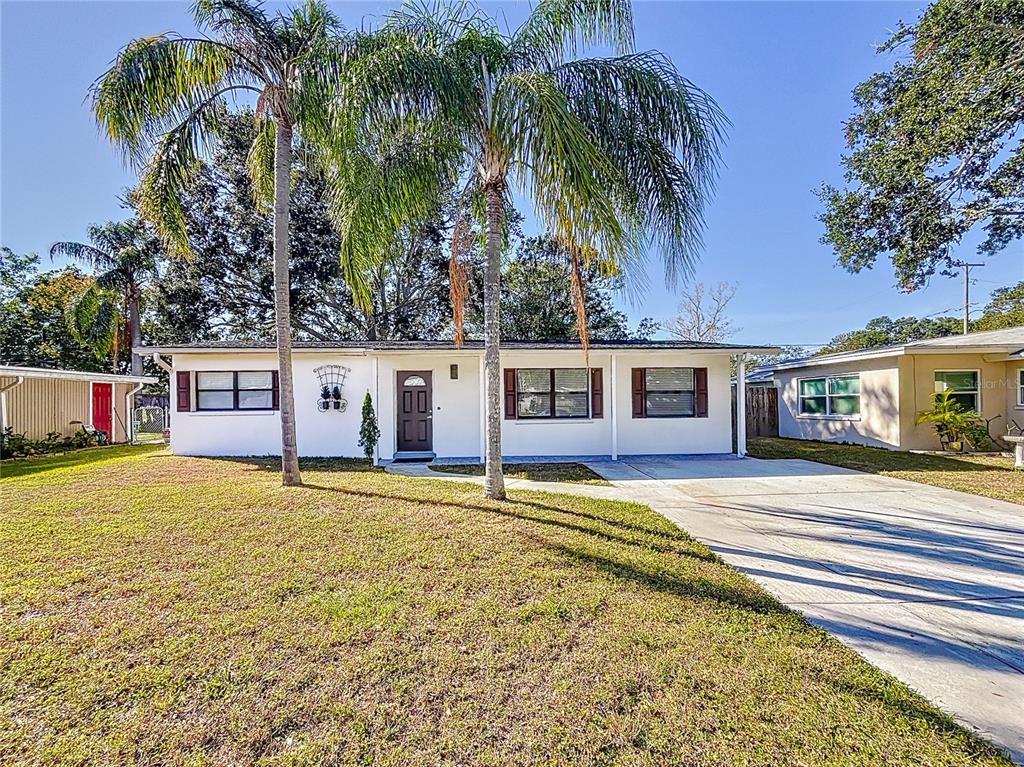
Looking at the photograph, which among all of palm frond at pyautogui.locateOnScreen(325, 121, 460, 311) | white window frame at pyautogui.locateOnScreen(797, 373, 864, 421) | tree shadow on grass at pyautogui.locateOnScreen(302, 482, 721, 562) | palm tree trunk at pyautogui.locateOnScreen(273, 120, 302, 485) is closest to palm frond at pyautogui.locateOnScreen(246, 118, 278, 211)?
palm tree trunk at pyautogui.locateOnScreen(273, 120, 302, 485)

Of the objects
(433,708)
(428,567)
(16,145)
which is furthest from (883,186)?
(16,145)

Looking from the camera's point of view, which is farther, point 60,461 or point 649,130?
point 60,461

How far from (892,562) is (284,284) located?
8.27 meters

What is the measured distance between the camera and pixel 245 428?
10.9 meters

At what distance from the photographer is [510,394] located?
35.3 feet

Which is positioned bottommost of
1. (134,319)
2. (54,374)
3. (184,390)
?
(184,390)

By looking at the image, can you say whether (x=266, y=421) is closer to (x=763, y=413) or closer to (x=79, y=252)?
(x=79, y=252)

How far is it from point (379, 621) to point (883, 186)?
12348mm


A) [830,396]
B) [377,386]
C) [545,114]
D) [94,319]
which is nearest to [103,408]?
[94,319]

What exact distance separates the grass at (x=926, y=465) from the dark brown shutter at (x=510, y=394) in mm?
5916

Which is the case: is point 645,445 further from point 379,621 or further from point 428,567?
point 379,621

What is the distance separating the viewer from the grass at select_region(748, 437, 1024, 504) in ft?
23.5

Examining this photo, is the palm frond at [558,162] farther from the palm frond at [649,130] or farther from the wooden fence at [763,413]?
the wooden fence at [763,413]

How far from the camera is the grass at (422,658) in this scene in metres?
2.00
